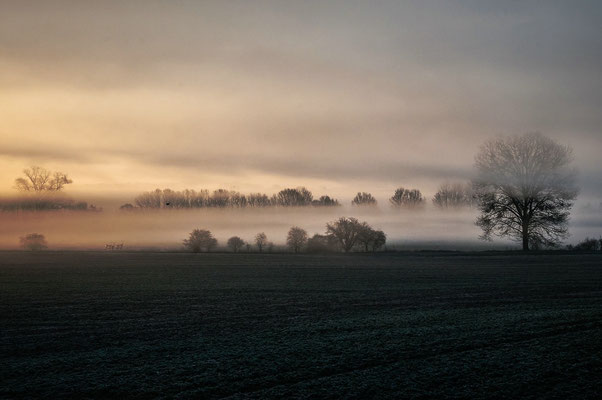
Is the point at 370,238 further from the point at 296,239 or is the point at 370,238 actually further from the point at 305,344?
the point at 305,344

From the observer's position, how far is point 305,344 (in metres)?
9.91

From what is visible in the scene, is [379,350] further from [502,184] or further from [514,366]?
[502,184]

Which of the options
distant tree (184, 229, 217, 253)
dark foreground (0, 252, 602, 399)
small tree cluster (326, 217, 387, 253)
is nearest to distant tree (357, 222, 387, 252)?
small tree cluster (326, 217, 387, 253)

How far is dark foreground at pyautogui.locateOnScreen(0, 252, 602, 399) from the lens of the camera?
7.33 meters

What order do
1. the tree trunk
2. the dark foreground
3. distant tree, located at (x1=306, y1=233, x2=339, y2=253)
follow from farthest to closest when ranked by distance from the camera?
1. distant tree, located at (x1=306, y1=233, x2=339, y2=253)
2. the tree trunk
3. the dark foreground

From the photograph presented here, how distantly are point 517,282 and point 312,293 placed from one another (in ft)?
32.3

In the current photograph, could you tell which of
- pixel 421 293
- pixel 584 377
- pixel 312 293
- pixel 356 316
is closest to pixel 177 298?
pixel 312 293

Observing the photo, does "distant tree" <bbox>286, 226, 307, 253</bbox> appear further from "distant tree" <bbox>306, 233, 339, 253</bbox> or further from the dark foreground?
the dark foreground

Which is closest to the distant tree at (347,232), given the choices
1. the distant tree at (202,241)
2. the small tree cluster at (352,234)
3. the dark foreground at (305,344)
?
the small tree cluster at (352,234)

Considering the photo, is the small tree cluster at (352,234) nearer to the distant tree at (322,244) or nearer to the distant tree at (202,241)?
the distant tree at (322,244)

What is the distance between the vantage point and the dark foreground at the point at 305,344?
7.33 metres

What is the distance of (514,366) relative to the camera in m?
8.20

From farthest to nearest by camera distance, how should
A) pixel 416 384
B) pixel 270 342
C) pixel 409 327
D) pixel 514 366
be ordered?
pixel 409 327
pixel 270 342
pixel 514 366
pixel 416 384

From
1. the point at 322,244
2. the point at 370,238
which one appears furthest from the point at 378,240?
the point at 322,244
